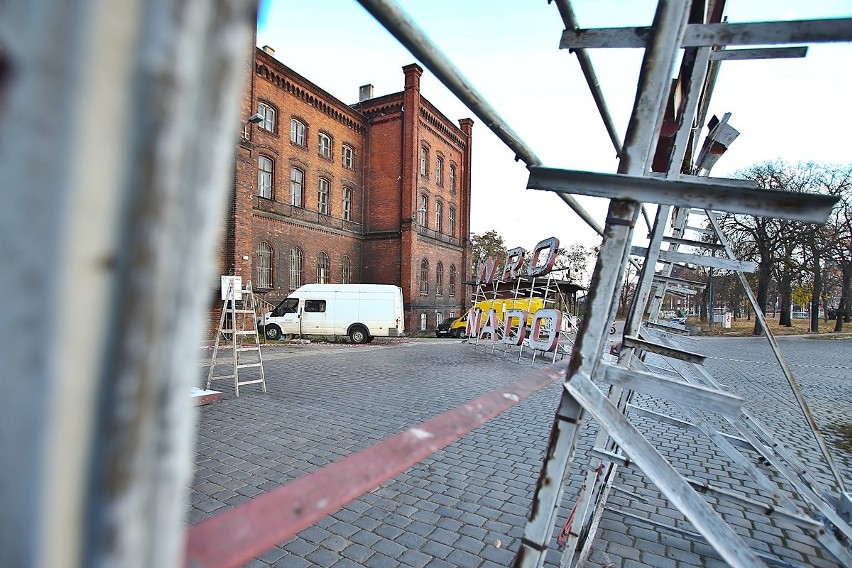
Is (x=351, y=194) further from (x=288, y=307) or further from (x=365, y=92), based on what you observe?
(x=288, y=307)

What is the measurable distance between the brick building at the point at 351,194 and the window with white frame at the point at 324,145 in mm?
73

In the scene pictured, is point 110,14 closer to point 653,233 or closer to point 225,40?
point 225,40

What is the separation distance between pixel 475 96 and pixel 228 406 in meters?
7.18

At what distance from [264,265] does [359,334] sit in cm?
713

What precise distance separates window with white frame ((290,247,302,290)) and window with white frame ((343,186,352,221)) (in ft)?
17.2

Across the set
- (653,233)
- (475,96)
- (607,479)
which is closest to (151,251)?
(475,96)

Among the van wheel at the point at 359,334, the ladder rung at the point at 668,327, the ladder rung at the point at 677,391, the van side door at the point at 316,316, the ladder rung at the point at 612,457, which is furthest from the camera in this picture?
the van side door at the point at 316,316

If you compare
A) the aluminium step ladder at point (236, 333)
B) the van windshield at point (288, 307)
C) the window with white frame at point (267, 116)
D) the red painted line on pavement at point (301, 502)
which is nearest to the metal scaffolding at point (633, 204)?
the red painted line on pavement at point (301, 502)

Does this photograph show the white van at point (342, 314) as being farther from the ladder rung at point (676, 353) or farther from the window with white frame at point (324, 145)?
the ladder rung at point (676, 353)

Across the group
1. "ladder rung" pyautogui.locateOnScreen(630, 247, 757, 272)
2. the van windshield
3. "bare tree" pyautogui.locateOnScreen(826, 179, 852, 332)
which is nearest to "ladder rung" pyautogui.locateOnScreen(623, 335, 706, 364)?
"ladder rung" pyautogui.locateOnScreen(630, 247, 757, 272)

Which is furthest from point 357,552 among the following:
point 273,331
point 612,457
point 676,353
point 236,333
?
point 273,331

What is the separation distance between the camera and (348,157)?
31094 millimetres

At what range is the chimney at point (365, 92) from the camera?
34.1m

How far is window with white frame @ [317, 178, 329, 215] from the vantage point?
2858 centimetres
